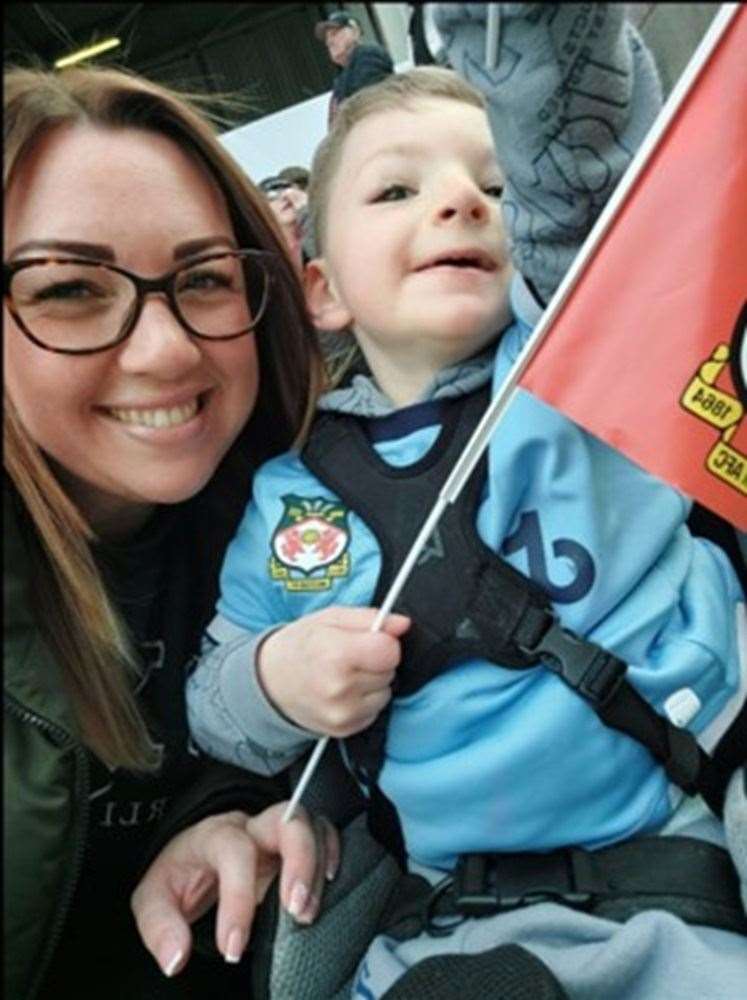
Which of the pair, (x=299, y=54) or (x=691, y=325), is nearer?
(x=691, y=325)

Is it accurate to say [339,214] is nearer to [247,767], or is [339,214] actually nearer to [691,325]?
[691,325]

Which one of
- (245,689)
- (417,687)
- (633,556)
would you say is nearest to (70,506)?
(245,689)

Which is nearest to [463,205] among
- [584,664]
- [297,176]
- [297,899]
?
[584,664]

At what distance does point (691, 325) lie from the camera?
0.89 m

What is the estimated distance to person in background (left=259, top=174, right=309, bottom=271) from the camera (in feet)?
5.00

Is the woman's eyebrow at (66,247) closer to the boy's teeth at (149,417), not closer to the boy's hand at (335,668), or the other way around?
the boy's teeth at (149,417)

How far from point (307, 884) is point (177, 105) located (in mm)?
790

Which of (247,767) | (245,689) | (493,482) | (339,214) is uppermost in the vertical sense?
(339,214)

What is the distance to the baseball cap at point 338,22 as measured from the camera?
1280 millimetres

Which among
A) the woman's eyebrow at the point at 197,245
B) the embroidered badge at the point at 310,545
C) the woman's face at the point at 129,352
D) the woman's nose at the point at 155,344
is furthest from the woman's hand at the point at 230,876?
the woman's eyebrow at the point at 197,245

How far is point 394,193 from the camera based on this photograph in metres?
1.20

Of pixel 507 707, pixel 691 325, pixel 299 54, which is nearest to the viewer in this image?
pixel 691 325

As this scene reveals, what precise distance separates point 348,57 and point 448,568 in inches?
26.4

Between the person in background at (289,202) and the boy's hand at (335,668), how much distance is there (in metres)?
0.55
